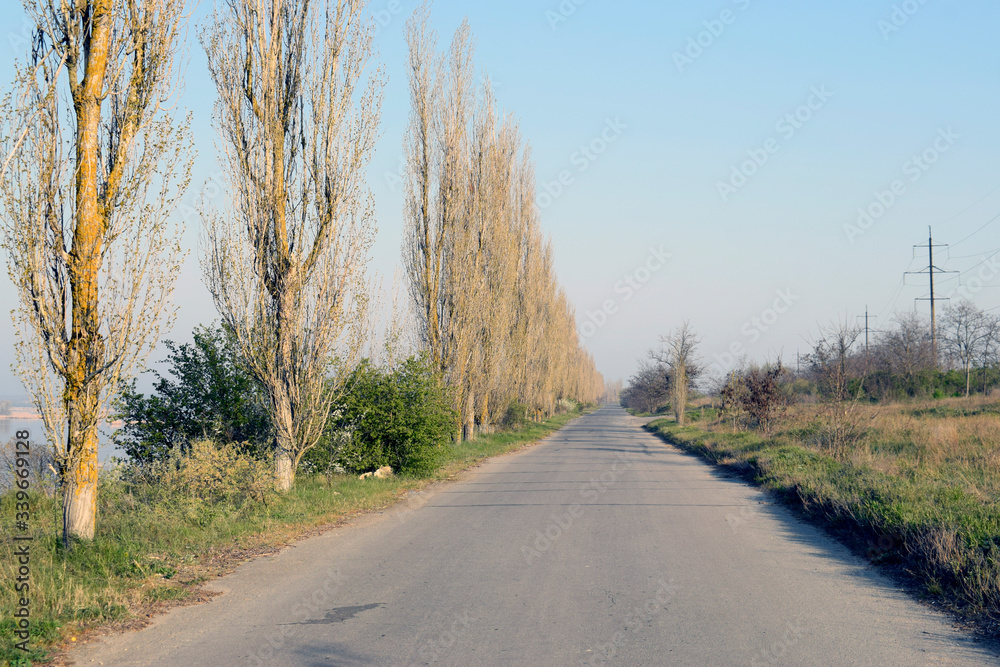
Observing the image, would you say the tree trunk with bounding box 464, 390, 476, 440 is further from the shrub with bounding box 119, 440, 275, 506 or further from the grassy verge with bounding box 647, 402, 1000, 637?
the shrub with bounding box 119, 440, 275, 506

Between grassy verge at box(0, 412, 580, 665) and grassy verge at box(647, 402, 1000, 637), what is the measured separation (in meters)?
6.88

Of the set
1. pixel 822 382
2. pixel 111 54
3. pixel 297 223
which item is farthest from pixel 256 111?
pixel 822 382

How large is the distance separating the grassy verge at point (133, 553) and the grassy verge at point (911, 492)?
22.6 feet

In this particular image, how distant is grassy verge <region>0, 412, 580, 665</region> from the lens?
521cm

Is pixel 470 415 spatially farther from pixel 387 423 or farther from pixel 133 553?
pixel 133 553

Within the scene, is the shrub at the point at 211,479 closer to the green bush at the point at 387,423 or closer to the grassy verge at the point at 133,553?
the grassy verge at the point at 133,553

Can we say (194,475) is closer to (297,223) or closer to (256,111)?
(297,223)

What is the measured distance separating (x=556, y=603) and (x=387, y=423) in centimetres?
899

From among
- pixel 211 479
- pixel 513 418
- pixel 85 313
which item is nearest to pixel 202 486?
pixel 211 479

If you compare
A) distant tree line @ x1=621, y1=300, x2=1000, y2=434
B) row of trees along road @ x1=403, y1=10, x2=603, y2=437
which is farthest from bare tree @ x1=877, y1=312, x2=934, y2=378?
row of trees along road @ x1=403, y1=10, x2=603, y2=437

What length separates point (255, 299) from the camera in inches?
443

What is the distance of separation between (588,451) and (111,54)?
19196 mm

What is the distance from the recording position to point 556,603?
5715 millimetres

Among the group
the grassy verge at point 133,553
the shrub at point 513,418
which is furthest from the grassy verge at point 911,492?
the shrub at point 513,418
